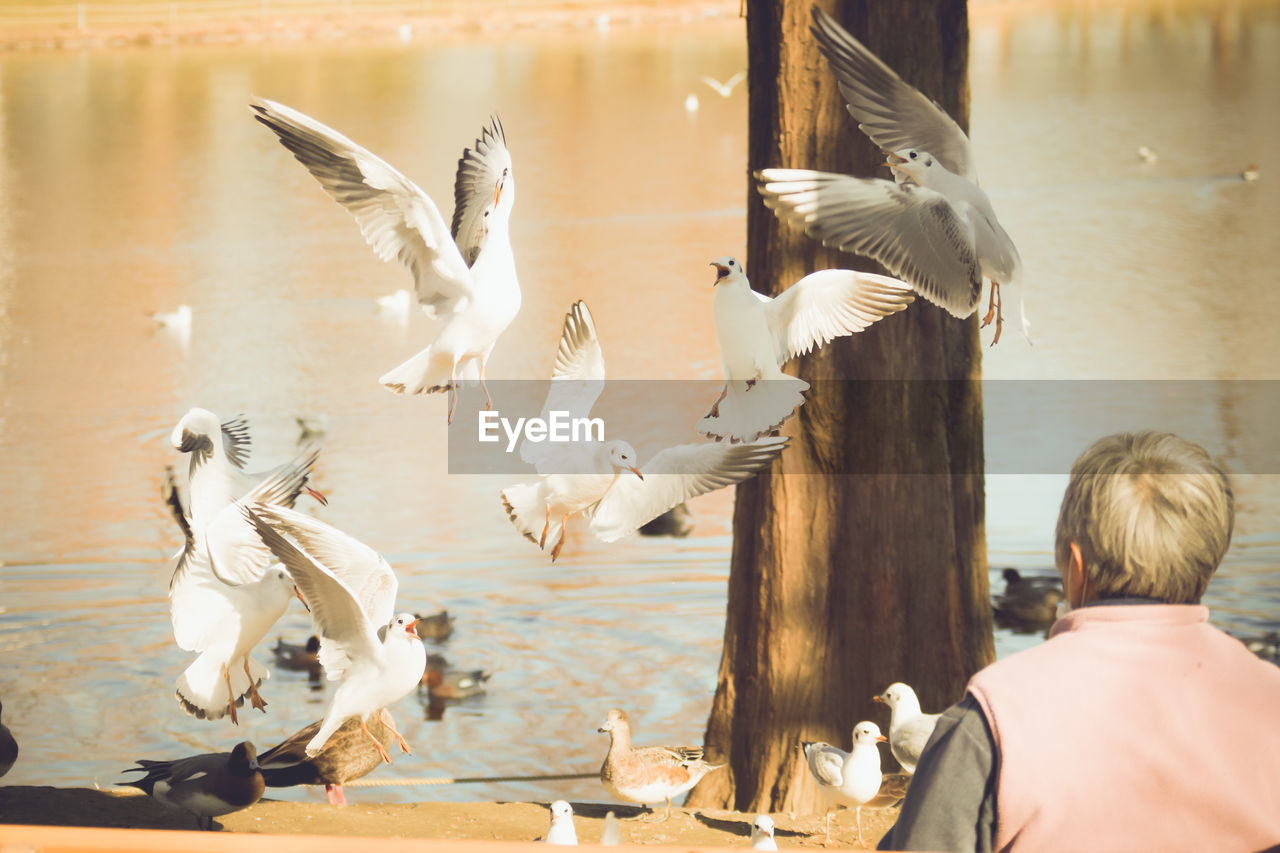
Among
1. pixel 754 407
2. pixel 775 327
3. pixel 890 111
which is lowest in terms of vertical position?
pixel 754 407

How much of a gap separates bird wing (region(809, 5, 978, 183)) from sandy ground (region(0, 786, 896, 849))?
130 centimetres

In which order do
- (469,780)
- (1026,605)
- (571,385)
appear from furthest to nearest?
(1026,605), (469,780), (571,385)

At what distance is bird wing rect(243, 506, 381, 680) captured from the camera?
2.50 m

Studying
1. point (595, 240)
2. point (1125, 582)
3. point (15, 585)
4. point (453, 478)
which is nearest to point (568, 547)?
point (453, 478)

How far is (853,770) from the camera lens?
8.61 ft

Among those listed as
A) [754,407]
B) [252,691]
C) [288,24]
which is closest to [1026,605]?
[754,407]

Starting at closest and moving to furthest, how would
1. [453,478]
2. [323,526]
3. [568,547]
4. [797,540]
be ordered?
[323,526], [797,540], [568,547], [453,478]

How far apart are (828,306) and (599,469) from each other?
1.73ft

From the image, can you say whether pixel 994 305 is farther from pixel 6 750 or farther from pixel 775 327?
pixel 6 750

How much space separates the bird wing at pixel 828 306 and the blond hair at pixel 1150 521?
50.6 inches

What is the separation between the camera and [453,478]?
5.44 metres

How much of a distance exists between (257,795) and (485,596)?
1602mm

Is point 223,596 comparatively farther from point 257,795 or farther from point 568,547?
point 568,547

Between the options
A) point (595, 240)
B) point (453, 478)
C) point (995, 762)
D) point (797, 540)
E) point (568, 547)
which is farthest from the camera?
point (595, 240)
